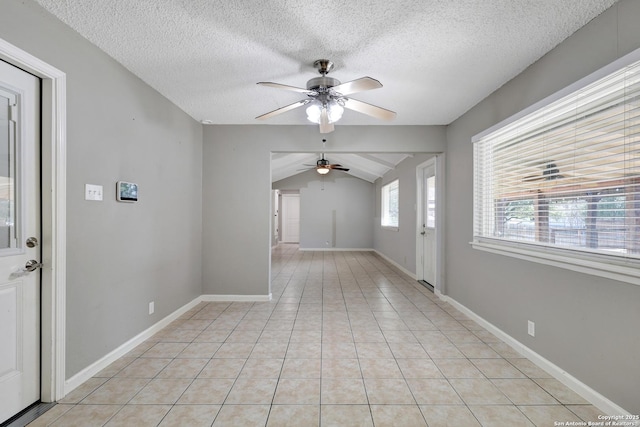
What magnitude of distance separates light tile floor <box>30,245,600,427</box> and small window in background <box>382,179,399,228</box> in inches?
167

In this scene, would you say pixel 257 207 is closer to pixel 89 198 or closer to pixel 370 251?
pixel 89 198

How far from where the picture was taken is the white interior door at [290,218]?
12602mm

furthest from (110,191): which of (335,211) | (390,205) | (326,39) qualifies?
(335,211)

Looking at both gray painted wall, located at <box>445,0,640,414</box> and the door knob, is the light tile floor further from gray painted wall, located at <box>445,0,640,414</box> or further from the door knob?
the door knob

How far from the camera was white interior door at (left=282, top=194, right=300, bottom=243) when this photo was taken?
496 inches

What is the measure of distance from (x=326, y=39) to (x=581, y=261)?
224 centimetres

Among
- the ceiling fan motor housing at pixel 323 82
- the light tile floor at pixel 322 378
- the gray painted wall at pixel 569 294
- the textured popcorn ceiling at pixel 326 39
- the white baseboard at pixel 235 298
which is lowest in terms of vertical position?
the light tile floor at pixel 322 378

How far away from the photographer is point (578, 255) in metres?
2.05

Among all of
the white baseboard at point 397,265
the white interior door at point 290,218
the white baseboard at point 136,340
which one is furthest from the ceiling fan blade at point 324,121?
the white interior door at point 290,218

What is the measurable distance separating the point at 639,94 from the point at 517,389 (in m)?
1.91

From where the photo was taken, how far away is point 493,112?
3074 millimetres

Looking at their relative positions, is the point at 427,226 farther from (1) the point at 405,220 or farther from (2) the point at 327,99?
(2) the point at 327,99

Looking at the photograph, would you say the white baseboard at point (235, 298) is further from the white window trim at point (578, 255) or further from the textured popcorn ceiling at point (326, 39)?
the white window trim at point (578, 255)

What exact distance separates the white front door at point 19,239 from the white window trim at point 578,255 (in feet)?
11.0
